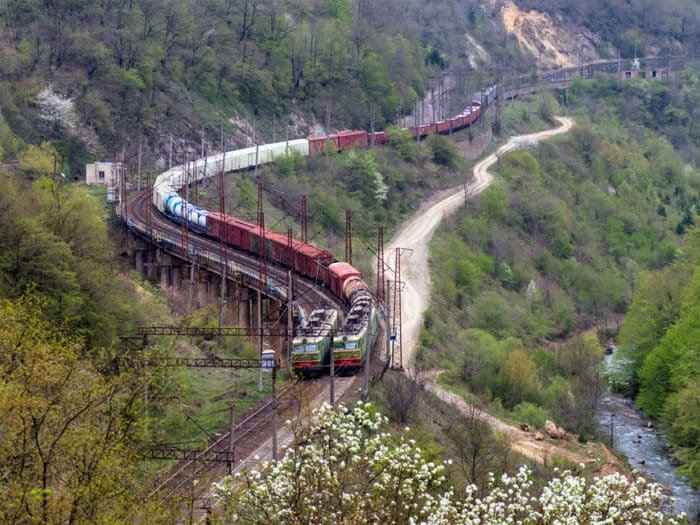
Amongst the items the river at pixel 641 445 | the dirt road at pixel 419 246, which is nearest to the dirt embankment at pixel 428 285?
the dirt road at pixel 419 246

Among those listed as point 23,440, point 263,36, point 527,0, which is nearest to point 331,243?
point 263,36

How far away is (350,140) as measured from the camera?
95.3m

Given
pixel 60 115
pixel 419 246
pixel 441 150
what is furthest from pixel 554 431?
pixel 441 150

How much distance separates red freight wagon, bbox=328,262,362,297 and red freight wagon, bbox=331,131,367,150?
38919 millimetres

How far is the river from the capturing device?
41.9m

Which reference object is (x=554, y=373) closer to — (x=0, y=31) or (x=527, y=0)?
(x=0, y=31)

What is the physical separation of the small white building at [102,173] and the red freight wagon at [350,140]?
22.7 meters

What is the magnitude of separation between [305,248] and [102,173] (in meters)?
23.5

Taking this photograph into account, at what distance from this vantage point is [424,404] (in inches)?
1720

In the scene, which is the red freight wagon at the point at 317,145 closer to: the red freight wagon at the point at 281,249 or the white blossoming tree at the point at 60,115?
the white blossoming tree at the point at 60,115

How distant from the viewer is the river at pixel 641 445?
4186cm

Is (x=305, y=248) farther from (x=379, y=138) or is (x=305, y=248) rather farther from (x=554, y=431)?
(x=379, y=138)

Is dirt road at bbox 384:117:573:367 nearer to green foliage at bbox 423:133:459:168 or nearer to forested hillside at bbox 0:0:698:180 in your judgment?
green foliage at bbox 423:133:459:168

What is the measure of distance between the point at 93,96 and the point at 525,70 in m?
81.9
